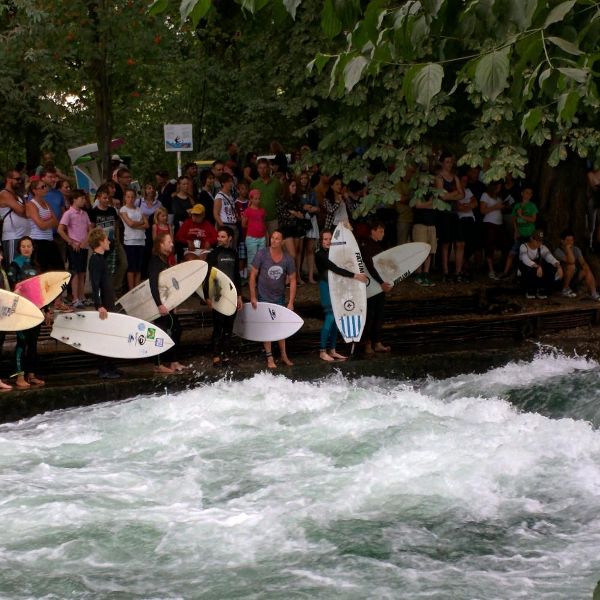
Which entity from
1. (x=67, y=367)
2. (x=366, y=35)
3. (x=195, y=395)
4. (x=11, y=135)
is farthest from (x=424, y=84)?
(x=11, y=135)

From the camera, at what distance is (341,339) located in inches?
512

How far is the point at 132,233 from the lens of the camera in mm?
13000

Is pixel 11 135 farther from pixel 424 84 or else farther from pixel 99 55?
pixel 424 84

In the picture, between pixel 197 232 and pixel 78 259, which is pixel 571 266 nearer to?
pixel 197 232

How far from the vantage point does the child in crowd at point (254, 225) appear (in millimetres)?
13523

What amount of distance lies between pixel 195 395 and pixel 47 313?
73.1 inches

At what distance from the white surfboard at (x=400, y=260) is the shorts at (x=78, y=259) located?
359 centimetres

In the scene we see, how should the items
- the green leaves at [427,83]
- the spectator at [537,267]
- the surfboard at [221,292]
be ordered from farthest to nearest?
the spectator at [537,267], the surfboard at [221,292], the green leaves at [427,83]

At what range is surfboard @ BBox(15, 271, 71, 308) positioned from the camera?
35.4 feet

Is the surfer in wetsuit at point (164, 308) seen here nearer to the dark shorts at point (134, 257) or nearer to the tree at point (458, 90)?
the dark shorts at point (134, 257)

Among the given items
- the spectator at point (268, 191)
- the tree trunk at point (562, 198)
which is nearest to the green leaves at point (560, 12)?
the spectator at point (268, 191)

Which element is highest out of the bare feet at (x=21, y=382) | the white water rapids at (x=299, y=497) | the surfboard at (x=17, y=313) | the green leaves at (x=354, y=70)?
the green leaves at (x=354, y=70)

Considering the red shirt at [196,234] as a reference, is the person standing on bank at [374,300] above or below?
below

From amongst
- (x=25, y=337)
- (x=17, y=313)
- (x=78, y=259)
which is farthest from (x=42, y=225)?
(x=17, y=313)
